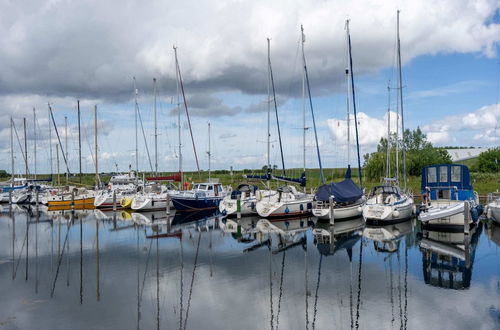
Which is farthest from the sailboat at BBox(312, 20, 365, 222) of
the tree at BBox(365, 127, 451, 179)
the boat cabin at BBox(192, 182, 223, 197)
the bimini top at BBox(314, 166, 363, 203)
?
the tree at BBox(365, 127, 451, 179)

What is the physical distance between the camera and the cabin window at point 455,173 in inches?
1101

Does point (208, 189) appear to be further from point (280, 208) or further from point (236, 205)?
point (280, 208)

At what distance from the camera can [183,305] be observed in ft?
42.9

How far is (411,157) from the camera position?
69.7 metres

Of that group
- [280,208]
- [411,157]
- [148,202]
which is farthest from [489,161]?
[148,202]

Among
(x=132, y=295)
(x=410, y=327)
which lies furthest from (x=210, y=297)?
(x=410, y=327)

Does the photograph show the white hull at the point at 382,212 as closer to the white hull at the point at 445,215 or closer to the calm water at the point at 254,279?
the calm water at the point at 254,279

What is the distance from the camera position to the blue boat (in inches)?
961

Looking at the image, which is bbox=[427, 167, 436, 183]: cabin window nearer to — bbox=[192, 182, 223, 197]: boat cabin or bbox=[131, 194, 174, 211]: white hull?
bbox=[192, 182, 223, 197]: boat cabin

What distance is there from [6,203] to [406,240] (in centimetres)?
5409

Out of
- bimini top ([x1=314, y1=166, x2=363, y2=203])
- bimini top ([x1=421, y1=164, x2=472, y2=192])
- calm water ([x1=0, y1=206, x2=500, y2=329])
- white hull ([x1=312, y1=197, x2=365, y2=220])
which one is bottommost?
calm water ([x1=0, y1=206, x2=500, y2=329])

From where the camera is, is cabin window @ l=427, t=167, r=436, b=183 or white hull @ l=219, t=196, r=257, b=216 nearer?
cabin window @ l=427, t=167, r=436, b=183

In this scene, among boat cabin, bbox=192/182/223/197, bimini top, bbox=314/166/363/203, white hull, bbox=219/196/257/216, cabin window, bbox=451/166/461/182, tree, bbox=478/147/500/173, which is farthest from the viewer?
tree, bbox=478/147/500/173

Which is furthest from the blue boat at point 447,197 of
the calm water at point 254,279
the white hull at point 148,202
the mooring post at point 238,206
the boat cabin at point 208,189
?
the white hull at point 148,202
